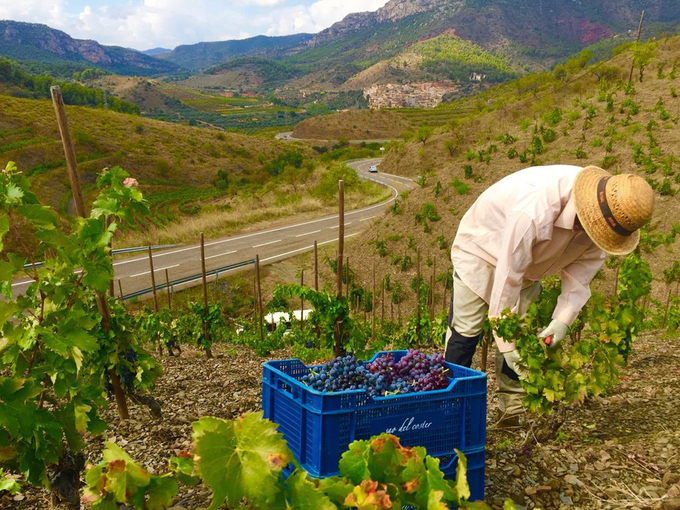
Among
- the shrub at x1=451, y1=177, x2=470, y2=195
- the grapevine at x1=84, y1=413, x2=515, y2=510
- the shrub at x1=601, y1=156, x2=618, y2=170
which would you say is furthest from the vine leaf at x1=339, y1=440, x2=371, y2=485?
the shrub at x1=451, y1=177, x2=470, y2=195

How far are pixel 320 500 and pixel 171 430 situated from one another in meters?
3.06

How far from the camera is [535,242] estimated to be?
138 inches

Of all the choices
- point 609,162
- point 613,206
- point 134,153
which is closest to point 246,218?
point 609,162

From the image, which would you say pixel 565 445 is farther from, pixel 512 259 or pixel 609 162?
pixel 609 162

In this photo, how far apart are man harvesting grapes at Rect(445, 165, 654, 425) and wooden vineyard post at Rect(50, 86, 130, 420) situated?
2.71 m

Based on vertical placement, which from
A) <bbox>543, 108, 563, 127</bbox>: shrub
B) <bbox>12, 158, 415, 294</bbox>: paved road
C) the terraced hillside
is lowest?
<bbox>12, 158, 415, 294</bbox>: paved road

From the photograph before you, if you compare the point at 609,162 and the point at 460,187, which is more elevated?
the point at 609,162

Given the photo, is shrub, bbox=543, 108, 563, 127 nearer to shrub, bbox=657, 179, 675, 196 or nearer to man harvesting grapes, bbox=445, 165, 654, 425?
shrub, bbox=657, 179, 675, 196

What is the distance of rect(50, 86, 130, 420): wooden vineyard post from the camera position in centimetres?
356

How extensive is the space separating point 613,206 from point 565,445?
5.79 ft

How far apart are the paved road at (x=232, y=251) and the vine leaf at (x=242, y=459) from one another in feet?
58.3

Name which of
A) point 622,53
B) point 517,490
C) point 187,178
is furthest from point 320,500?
point 187,178

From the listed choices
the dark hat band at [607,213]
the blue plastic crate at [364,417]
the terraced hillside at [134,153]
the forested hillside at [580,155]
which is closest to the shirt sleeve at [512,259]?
the dark hat band at [607,213]

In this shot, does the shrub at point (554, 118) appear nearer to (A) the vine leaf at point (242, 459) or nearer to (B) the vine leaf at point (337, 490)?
(B) the vine leaf at point (337, 490)
